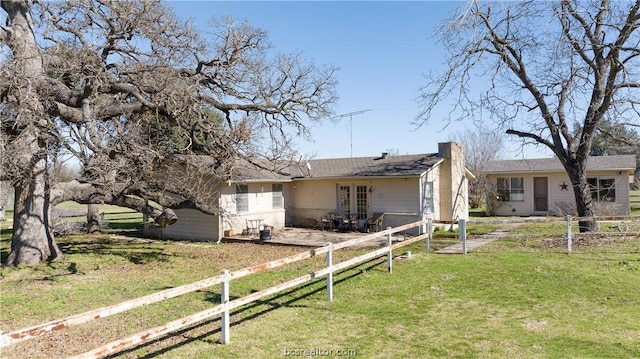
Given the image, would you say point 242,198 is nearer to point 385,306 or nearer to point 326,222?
point 326,222

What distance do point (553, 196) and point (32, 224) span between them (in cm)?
2571

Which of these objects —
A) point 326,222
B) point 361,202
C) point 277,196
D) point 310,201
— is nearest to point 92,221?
point 277,196

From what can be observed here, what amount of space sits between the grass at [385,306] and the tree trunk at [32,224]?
28.3 inches

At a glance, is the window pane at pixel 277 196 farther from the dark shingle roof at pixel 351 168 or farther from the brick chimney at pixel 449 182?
the brick chimney at pixel 449 182

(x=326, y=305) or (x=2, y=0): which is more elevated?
(x=2, y=0)

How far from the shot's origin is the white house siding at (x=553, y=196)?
23.1 metres

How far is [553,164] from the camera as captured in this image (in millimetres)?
25234

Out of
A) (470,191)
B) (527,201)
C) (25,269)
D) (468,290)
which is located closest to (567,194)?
(527,201)

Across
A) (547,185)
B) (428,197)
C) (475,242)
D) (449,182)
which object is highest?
(449,182)

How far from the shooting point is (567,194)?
24250mm

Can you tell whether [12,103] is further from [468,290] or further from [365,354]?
[468,290]

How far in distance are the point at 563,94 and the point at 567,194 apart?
11.5 meters

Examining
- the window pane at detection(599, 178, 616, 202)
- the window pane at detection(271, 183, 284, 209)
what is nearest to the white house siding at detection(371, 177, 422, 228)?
the window pane at detection(271, 183, 284, 209)

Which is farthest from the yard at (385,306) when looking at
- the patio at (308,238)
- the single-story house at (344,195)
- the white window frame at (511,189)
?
the white window frame at (511,189)
